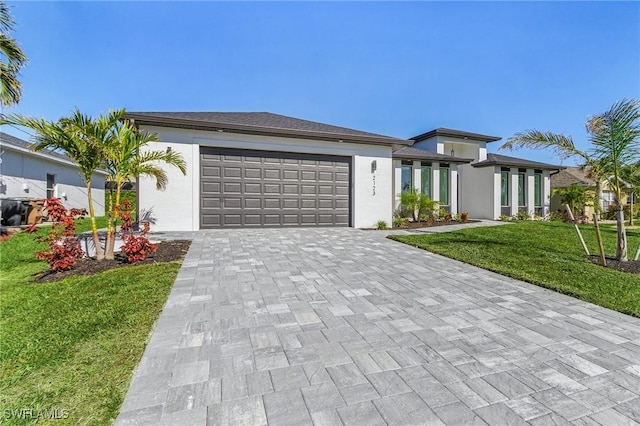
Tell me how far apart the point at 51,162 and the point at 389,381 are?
62.4 ft

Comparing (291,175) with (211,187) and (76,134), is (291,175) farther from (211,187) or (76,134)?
(76,134)

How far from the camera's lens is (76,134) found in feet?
17.2

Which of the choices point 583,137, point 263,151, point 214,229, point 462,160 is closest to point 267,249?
point 214,229

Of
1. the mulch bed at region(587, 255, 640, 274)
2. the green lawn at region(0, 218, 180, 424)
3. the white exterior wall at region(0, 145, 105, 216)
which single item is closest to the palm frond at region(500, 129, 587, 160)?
the mulch bed at region(587, 255, 640, 274)

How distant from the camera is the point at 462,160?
15.6 meters

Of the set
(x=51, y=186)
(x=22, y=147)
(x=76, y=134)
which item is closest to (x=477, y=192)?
(x=76, y=134)

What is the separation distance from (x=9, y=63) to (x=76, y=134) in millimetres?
4888

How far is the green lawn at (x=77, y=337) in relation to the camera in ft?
6.19

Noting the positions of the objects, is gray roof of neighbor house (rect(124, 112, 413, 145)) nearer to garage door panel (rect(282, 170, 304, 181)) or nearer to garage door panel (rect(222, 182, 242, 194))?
garage door panel (rect(282, 170, 304, 181))

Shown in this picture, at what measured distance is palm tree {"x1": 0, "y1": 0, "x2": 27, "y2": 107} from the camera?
7328 mm

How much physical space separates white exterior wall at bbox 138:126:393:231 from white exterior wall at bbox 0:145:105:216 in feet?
19.0

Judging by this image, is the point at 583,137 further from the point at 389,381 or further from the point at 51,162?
the point at 51,162

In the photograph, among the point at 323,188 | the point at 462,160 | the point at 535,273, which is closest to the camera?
the point at 535,273

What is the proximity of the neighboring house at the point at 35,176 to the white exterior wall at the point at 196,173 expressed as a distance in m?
4.04
